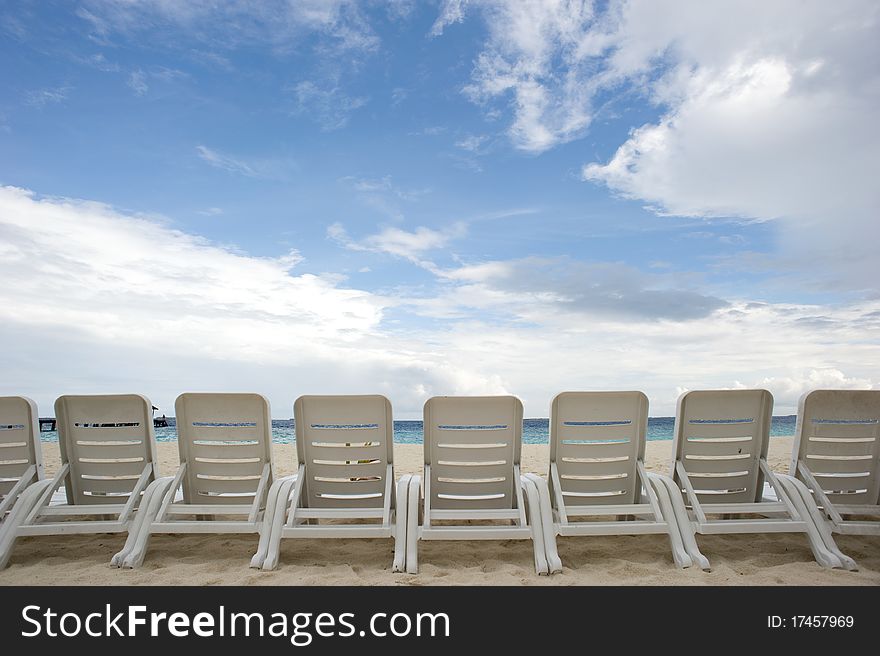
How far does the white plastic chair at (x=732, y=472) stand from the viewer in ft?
13.6

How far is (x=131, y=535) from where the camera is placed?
418 cm

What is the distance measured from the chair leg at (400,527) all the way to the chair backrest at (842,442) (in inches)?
114

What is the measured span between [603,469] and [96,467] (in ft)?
12.4

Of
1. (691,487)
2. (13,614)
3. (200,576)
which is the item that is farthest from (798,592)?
(13,614)

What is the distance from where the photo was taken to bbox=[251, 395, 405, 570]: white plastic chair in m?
4.02

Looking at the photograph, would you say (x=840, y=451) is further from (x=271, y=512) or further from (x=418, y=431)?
(x=418, y=431)

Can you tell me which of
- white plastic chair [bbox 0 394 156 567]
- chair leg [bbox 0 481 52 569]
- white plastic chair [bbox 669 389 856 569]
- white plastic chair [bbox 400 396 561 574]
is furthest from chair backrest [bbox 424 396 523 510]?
chair leg [bbox 0 481 52 569]

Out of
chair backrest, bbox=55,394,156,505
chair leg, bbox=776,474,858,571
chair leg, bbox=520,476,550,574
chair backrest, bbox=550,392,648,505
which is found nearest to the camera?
chair leg, bbox=520,476,550,574

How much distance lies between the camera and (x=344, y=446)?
4188mm

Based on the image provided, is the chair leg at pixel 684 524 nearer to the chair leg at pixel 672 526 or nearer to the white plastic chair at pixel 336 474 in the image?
the chair leg at pixel 672 526

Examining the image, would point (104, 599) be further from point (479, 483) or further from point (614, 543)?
point (614, 543)

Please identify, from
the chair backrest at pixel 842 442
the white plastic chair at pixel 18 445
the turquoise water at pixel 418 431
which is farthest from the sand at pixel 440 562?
the turquoise water at pixel 418 431

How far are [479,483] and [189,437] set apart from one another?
2.13 meters

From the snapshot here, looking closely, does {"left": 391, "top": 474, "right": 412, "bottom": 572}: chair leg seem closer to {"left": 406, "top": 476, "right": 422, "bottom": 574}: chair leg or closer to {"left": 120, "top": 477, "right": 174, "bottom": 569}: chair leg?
{"left": 406, "top": 476, "right": 422, "bottom": 574}: chair leg
